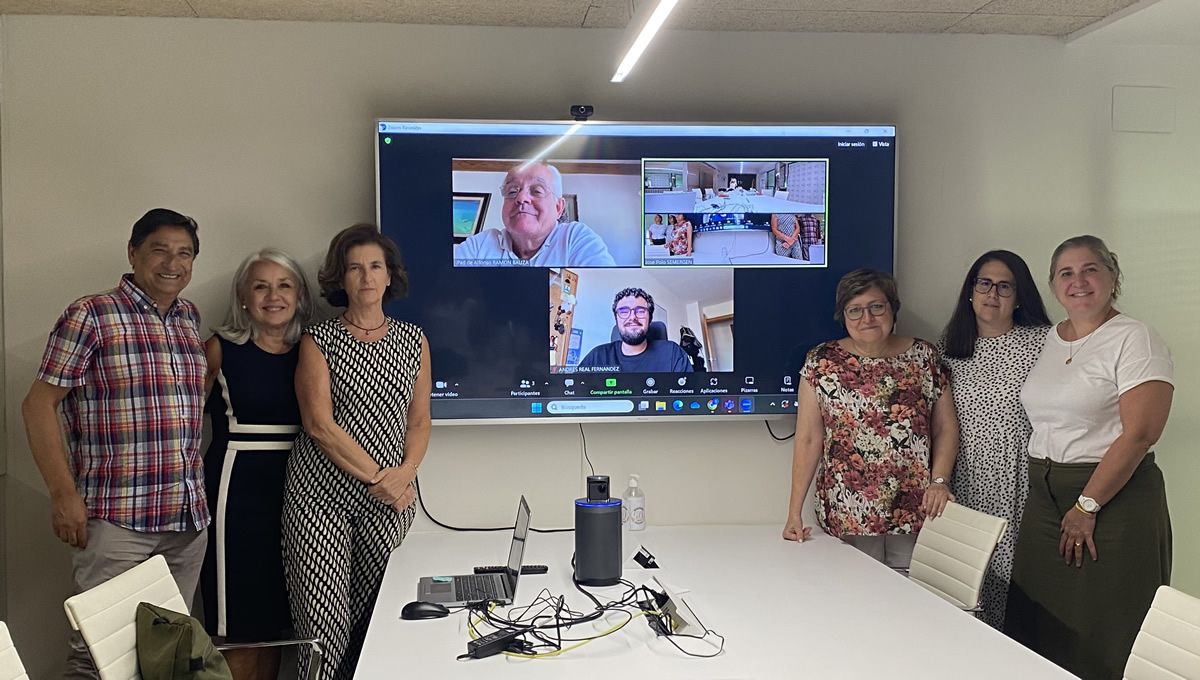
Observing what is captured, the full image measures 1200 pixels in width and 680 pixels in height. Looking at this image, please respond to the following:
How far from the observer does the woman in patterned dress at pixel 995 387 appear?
3.91m

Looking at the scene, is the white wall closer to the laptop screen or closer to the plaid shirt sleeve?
the plaid shirt sleeve

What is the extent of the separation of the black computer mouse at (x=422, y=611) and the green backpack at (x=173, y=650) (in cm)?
48

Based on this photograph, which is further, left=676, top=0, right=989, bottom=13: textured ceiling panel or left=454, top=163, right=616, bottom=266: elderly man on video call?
left=454, top=163, right=616, bottom=266: elderly man on video call

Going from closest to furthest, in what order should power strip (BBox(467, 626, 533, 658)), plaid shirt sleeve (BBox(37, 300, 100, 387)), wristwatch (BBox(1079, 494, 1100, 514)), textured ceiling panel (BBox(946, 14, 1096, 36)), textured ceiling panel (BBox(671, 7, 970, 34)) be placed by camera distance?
power strip (BBox(467, 626, 533, 658))
plaid shirt sleeve (BBox(37, 300, 100, 387))
wristwatch (BBox(1079, 494, 1100, 514))
textured ceiling panel (BBox(671, 7, 970, 34))
textured ceiling panel (BBox(946, 14, 1096, 36))

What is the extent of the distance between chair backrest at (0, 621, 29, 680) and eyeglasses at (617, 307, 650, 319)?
254 cm

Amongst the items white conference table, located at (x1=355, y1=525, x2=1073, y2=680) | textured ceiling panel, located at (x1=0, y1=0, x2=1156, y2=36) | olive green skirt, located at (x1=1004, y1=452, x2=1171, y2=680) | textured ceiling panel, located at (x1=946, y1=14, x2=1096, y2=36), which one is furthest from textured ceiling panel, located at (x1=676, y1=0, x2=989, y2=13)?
white conference table, located at (x1=355, y1=525, x2=1073, y2=680)

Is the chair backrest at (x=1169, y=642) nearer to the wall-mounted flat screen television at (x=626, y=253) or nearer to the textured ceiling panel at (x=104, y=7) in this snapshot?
the wall-mounted flat screen television at (x=626, y=253)

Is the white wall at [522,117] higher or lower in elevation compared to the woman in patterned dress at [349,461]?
higher

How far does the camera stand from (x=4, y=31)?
13.1ft

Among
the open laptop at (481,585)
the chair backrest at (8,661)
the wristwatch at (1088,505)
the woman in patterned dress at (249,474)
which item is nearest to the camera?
the chair backrest at (8,661)

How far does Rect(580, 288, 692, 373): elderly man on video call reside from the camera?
420cm

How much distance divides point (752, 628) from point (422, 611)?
898 mm

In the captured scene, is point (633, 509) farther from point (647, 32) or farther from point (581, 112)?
point (647, 32)

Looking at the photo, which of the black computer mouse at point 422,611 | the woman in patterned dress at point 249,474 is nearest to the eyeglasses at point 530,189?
the woman in patterned dress at point 249,474
